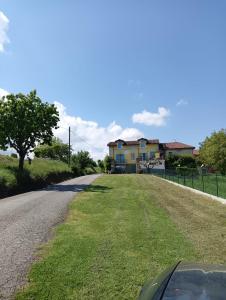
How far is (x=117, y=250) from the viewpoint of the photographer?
7.18 metres

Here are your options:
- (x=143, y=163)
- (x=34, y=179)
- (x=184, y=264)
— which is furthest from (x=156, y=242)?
(x=143, y=163)

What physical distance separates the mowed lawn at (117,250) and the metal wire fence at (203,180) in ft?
26.3

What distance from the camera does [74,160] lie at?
70812 millimetres

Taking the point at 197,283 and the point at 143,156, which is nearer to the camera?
the point at 197,283

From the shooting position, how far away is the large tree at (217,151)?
5100 cm

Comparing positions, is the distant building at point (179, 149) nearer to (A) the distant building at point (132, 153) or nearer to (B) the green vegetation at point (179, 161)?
(A) the distant building at point (132, 153)

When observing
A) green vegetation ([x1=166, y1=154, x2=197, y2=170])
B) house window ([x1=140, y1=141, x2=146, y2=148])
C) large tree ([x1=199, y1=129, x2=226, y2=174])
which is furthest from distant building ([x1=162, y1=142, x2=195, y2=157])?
large tree ([x1=199, y1=129, x2=226, y2=174])

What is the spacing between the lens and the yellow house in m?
78.9

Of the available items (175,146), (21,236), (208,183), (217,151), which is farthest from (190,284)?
(175,146)

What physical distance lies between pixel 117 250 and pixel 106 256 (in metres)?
0.48

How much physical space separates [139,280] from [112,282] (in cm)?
43

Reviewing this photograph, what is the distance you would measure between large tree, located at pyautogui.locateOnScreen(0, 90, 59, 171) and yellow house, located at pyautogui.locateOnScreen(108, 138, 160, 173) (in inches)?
1873

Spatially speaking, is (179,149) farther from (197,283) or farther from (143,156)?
(197,283)

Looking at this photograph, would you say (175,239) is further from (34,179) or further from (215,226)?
→ (34,179)
